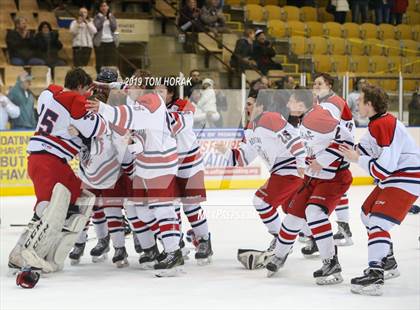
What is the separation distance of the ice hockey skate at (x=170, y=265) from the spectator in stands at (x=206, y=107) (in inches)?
136

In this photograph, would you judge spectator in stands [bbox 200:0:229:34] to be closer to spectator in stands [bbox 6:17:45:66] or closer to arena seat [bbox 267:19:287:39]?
arena seat [bbox 267:19:287:39]

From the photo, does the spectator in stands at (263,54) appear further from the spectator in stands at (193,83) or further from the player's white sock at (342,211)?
the player's white sock at (342,211)

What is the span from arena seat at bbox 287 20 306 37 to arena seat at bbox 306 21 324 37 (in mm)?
55

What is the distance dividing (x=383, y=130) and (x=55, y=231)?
6.82ft

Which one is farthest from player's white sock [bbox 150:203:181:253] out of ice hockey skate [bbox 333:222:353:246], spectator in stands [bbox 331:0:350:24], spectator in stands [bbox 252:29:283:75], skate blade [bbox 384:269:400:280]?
spectator in stands [bbox 331:0:350:24]

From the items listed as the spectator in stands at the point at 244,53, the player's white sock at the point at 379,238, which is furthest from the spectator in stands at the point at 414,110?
the player's white sock at the point at 379,238

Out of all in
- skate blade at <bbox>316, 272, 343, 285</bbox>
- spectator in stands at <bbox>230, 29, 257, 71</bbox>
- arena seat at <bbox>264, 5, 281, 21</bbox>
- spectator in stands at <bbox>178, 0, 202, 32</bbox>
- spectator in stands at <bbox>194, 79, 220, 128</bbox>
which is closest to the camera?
skate blade at <bbox>316, 272, 343, 285</bbox>

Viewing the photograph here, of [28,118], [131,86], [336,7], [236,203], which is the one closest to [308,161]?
[131,86]

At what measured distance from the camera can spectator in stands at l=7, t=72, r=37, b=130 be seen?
10.1m

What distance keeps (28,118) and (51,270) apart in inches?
183

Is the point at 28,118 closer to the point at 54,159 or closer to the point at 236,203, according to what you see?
the point at 236,203

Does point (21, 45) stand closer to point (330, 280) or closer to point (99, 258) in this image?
point (99, 258)

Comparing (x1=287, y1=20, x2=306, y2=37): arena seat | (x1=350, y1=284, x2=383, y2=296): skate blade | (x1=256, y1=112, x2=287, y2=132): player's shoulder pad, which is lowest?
(x1=350, y1=284, x2=383, y2=296): skate blade

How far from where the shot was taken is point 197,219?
624 cm
